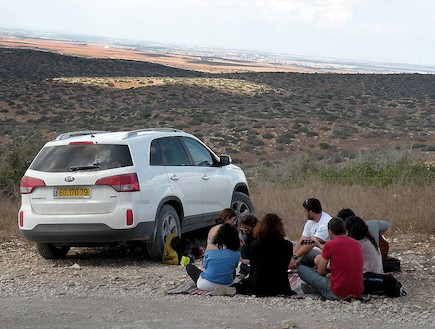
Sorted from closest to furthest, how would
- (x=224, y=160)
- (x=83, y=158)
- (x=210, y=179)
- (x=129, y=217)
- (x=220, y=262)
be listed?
(x=220, y=262)
(x=129, y=217)
(x=83, y=158)
(x=210, y=179)
(x=224, y=160)

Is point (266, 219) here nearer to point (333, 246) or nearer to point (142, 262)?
point (333, 246)

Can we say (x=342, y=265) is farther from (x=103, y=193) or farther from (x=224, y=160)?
(x=224, y=160)

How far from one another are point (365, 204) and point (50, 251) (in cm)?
569

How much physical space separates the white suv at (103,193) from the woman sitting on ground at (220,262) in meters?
1.49

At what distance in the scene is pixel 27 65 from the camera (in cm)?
7844

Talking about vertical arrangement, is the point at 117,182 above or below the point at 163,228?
above

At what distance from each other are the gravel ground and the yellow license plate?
0.92 meters

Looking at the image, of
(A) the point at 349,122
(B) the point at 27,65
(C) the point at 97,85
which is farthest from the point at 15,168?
(B) the point at 27,65

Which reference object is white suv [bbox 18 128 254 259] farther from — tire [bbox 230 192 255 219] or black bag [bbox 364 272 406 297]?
black bag [bbox 364 272 406 297]

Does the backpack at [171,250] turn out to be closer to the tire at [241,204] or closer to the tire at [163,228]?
the tire at [163,228]

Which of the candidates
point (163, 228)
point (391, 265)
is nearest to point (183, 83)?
point (163, 228)

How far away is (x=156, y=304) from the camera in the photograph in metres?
7.77

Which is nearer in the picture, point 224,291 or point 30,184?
point 224,291

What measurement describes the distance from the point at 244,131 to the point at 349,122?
925cm
